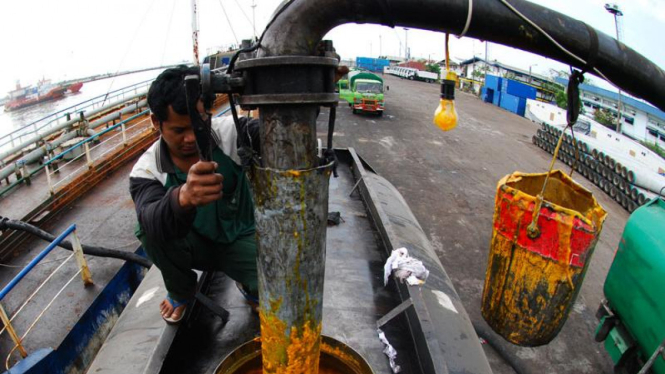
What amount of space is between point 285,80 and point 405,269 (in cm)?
268

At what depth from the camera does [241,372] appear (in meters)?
2.05

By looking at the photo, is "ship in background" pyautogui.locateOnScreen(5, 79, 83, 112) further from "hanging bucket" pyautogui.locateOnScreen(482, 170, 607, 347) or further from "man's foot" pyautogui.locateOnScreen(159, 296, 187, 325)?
"hanging bucket" pyautogui.locateOnScreen(482, 170, 607, 347)

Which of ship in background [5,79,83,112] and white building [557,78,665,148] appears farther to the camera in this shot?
ship in background [5,79,83,112]

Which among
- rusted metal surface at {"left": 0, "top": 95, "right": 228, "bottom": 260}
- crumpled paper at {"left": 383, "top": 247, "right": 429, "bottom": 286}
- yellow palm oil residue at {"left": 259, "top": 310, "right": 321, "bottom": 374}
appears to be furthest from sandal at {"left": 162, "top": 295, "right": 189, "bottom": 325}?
rusted metal surface at {"left": 0, "top": 95, "right": 228, "bottom": 260}

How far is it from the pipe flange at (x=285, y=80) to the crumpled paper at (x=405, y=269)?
8.25 feet

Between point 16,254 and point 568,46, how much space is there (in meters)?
8.29

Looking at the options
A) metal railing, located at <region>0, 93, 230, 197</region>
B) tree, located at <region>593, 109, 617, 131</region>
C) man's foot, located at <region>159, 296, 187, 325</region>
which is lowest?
tree, located at <region>593, 109, 617, 131</region>

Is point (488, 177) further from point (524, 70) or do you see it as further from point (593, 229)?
point (524, 70)

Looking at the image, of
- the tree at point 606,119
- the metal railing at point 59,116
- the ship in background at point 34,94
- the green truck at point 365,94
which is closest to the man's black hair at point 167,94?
the metal railing at point 59,116

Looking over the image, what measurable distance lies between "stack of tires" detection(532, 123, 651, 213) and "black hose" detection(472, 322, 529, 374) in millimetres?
6162

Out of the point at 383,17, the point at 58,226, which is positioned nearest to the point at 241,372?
the point at 383,17

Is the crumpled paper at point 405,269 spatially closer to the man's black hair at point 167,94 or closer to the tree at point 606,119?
the man's black hair at point 167,94

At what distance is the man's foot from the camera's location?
278cm

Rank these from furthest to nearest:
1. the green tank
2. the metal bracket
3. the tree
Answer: the tree
the green tank
the metal bracket
